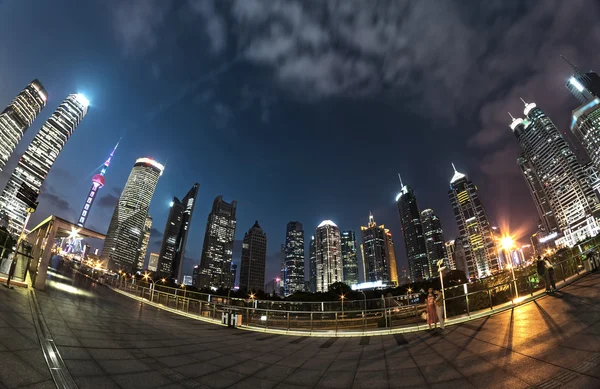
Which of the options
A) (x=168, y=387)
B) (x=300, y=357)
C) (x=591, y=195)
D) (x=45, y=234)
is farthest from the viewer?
(x=591, y=195)

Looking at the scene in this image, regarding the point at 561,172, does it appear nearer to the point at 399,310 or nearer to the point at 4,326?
the point at 399,310

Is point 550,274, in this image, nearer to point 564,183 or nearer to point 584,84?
point 564,183

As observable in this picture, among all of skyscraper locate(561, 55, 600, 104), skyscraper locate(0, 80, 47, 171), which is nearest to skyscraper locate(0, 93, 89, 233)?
skyscraper locate(0, 80, 47, 171)

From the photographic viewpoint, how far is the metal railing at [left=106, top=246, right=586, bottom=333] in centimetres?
1200

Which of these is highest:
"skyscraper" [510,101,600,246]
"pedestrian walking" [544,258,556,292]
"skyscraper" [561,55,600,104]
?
"skyscraper" [561,55,600,104]

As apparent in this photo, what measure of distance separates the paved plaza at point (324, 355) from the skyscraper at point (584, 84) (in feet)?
885

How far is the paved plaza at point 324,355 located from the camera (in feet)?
16.2

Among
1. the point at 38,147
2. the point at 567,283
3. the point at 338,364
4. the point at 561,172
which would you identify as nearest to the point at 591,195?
the point at 561,172

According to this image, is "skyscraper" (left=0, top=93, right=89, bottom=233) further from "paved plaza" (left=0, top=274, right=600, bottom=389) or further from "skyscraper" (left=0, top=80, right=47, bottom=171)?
"paved plaza" (left=0, top=274, right=600, bottom=389)

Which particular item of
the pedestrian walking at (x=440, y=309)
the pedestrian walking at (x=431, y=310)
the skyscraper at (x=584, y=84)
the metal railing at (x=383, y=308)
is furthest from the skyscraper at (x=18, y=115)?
the skyscraper at (x=584, y=84)

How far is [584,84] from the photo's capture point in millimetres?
Answer: 187375

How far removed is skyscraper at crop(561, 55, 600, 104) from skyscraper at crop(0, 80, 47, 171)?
36081cm

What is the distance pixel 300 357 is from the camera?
8.79 metres

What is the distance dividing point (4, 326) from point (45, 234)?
1083cm
